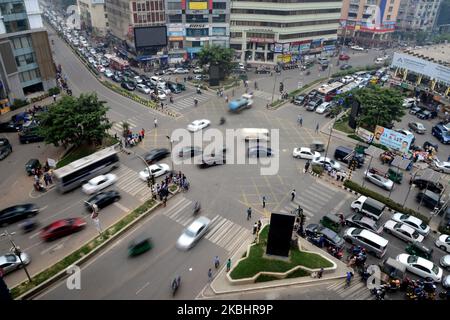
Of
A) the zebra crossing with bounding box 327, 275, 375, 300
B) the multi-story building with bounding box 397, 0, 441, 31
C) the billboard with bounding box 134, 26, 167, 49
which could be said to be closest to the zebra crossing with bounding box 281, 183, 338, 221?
the zebra crossing with bounding box 327, 275, 375, 300

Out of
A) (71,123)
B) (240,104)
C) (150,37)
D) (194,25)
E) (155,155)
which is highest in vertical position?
(194,25)

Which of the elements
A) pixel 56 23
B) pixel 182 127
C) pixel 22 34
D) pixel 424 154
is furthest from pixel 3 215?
pixel 56 23

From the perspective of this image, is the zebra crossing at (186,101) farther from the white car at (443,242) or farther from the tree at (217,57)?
the white car at (443,242)

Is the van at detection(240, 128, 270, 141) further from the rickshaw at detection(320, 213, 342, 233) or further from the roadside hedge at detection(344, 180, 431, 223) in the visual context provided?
the rickshaw at detection(320, 213, 342, 233)

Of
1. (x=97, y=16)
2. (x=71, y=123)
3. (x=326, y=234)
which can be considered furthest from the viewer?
(x=97, y=16)

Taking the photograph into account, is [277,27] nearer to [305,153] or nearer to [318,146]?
[318,146]

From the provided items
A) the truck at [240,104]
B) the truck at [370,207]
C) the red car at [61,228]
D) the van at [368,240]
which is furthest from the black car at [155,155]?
the van at [368,240]

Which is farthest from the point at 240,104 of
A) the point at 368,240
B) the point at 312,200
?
the point at 368,240

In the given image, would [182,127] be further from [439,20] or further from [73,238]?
[439,20]
